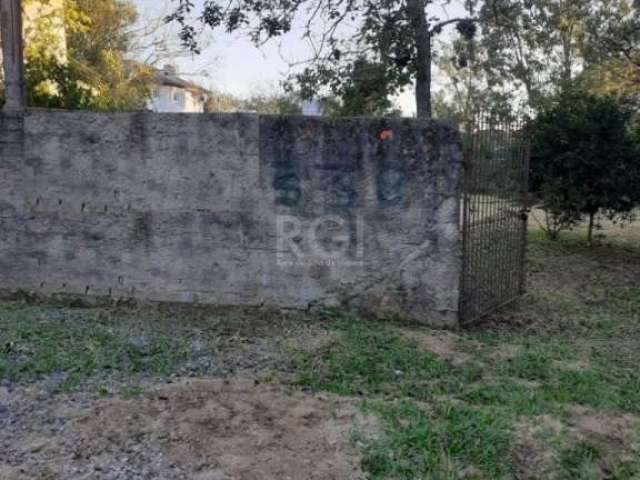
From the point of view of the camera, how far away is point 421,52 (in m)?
10.1

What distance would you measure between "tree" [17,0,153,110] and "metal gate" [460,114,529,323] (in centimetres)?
594

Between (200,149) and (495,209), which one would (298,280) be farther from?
(495,209)

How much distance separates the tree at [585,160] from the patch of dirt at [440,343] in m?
5.56

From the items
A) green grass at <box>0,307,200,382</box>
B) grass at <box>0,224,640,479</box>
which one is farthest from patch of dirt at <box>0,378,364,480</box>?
green grass at <box>0,307,200,382</box>

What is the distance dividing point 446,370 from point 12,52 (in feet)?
19.3

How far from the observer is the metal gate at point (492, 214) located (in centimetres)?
568

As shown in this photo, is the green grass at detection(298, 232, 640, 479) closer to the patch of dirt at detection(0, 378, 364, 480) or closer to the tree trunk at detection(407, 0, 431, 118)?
the patch of dirt at detection(0, 378, 364, 480)

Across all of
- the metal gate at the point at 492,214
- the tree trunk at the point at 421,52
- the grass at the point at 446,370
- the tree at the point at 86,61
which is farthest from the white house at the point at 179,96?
the grass at the point at 446,370

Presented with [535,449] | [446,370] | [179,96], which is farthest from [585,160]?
[179,96]

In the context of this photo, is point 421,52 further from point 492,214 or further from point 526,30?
point 492,214

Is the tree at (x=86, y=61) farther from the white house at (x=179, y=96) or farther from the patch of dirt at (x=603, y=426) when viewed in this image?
the white house at (x=179, y=96)

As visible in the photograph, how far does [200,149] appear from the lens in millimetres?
5918

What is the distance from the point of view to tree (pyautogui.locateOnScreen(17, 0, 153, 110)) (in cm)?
859

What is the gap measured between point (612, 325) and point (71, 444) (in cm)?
550
